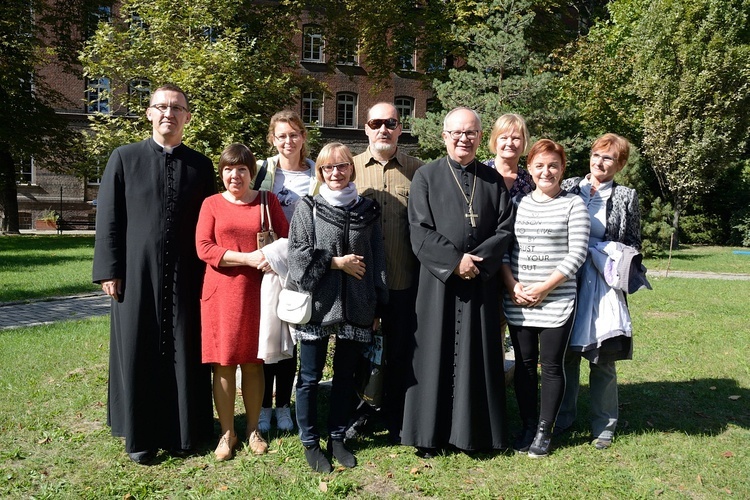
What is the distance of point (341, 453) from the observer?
435 cm

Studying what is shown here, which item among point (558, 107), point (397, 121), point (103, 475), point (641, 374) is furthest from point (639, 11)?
point (103, 475)

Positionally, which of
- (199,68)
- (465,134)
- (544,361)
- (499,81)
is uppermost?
(499,81)

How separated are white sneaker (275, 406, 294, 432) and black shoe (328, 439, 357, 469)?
616 mm

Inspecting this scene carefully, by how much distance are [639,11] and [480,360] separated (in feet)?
84.0

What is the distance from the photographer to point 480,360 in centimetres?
436

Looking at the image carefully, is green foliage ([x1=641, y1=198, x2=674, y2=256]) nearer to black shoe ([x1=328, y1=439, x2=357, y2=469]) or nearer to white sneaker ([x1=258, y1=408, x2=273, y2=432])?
white sneaker ([x1=258, y1=408, x2=273, y2=432])

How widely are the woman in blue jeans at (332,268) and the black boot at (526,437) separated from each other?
123 centimetres

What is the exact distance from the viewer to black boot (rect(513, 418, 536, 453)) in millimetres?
4570

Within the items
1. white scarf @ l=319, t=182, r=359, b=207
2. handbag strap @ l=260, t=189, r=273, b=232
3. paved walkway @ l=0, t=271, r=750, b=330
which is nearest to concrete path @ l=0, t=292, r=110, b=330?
paved walkway @ l=0, t=271, r=750, b=330

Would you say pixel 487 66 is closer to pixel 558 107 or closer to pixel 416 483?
pixel 558 107

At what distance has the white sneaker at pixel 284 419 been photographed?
490 centimetres

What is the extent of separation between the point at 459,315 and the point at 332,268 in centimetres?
96

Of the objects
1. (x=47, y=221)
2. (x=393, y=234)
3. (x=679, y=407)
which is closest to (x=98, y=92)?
(x=47, y=221)

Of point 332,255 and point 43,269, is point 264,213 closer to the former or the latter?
point 332,255
